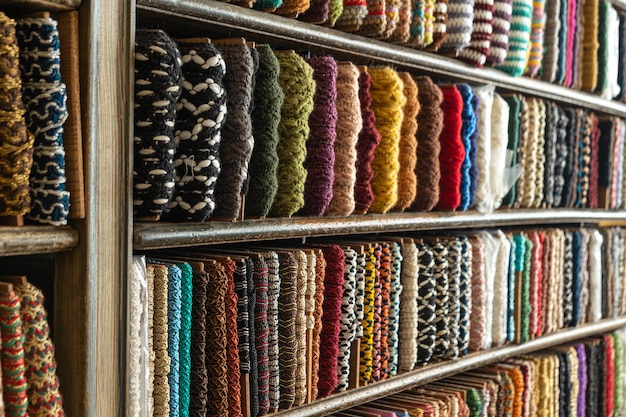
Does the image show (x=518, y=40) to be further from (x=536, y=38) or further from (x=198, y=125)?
(x=198, y=125)

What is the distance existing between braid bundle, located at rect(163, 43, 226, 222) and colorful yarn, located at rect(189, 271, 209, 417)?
0.12 metres

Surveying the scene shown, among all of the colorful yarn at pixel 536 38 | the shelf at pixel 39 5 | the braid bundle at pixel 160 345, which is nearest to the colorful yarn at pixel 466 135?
the colorful yarn at pixel 536 38

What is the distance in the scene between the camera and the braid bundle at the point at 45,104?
0.96 metres

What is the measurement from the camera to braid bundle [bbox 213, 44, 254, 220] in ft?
3.95

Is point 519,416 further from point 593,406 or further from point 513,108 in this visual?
point 513,108

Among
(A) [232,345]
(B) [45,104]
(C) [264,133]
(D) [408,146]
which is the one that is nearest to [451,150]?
(D) [408,146]

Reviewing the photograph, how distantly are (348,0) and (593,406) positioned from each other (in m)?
1.49

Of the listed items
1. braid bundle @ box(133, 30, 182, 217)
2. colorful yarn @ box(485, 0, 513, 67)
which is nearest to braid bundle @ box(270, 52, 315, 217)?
braid bundle @ box(133, 30, 182, 217)

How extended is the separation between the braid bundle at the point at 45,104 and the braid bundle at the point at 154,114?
0.13 meters

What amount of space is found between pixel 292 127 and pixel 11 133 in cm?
52

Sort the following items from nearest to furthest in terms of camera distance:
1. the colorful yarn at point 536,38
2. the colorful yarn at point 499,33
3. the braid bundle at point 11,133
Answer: the braid bundle at point 11,133 < the colorful yarn at point 499,33 < the colorful yarn at point 536,38

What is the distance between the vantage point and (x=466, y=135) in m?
1.76

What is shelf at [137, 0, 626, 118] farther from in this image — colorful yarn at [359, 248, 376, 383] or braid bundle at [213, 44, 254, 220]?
colorful yarn at [359, 248, 376, 383]

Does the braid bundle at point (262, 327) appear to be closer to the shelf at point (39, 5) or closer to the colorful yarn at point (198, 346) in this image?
the colorful yarn at point (198, 346)
